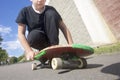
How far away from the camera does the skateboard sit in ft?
14.4

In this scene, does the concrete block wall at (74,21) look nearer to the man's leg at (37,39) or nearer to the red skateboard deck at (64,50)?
the man's leg at (37,39)

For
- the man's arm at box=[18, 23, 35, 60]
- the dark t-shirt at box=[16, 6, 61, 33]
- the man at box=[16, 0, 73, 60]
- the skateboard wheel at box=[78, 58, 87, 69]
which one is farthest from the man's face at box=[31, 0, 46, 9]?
the skateboard wheel at box=[78, 58, 87, 69]

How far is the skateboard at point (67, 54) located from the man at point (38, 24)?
0.22 metres

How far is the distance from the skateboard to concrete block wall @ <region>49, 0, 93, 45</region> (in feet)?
19.4

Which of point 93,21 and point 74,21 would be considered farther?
point 74,21

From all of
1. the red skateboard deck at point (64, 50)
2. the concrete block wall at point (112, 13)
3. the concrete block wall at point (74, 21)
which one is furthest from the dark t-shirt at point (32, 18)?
the concrete block wall at point (74, 21)

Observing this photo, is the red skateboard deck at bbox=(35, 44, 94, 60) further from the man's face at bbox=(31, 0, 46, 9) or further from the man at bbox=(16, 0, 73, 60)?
the man's face at bbox=(31, 0, 46, 9)

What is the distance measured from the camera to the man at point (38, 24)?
467cm

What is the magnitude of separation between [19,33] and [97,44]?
5683 millimetres

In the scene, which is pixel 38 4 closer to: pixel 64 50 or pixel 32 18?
pixel 32 18

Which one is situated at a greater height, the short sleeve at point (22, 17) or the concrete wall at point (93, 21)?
the concrete wall at point (93, 21)

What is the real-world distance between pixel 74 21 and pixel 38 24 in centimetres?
724

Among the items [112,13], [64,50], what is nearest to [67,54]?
[64,50]

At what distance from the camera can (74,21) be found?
473 inches
